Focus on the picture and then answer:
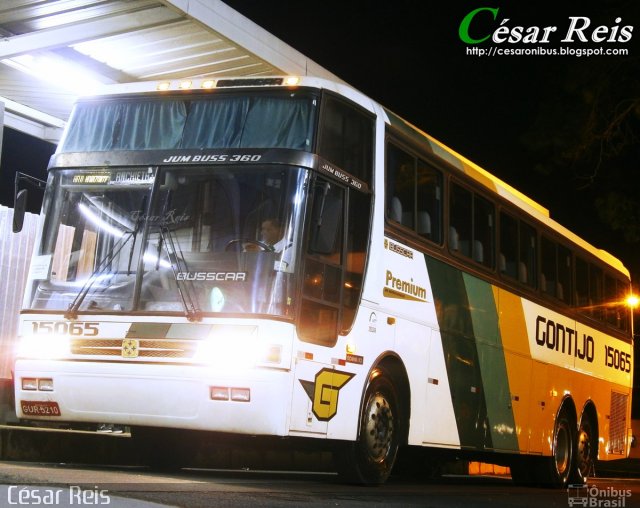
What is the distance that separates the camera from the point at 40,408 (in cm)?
1016

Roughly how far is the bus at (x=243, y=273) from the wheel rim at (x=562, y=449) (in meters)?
4.60

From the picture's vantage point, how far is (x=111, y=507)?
7035mm

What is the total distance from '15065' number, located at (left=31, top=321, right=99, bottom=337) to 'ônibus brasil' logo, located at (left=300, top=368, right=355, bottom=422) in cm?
198

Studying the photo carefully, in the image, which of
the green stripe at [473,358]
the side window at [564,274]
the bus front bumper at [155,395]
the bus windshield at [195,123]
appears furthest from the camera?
the side window at [564,274]

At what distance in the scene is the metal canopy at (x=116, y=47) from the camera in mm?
13070

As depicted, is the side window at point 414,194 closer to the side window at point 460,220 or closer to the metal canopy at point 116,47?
the side window at point 460,220

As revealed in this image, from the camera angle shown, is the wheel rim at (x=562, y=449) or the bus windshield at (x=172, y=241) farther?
the wheel rim at (x=562, y=449)

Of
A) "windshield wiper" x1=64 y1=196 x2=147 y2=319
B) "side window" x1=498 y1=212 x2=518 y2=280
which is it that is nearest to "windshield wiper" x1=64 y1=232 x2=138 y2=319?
"windshield wiper" x1=64 y1=196 x2=147 y2=319

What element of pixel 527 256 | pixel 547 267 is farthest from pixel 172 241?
pixel 547 267

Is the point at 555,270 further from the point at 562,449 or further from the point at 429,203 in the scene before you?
the point at 429,203

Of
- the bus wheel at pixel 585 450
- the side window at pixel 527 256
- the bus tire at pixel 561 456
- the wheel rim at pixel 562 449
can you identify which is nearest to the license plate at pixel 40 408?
the side window at pixel 527 256

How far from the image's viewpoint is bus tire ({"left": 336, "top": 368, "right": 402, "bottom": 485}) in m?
10.7

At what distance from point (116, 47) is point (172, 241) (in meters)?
5.05

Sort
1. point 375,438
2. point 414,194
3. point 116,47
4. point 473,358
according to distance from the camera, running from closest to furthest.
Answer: point 375,438, point 414,194, point 473,358, point 116,47
